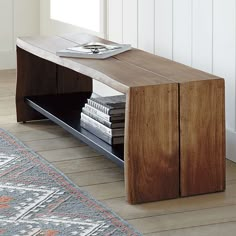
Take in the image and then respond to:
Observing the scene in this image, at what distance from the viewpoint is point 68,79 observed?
154 inches

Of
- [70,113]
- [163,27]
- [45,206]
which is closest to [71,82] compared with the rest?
[70,113]

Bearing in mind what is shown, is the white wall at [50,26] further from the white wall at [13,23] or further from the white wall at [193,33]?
the white wall at [193,33]

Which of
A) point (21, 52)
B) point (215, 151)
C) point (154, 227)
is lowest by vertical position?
point (154, 227)

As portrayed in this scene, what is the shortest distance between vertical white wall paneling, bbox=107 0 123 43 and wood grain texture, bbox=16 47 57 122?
1.34 feet

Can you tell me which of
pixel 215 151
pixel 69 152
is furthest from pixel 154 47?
pixel 215 151

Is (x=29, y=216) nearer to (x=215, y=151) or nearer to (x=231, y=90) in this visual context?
(x=215, y=151)

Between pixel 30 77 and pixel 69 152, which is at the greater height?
pixel 30 77

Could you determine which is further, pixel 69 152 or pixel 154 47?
pixel 154 47

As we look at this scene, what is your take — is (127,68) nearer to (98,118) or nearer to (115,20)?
(98,118)

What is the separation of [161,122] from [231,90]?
584mm

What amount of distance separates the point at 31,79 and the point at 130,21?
0.59 metres

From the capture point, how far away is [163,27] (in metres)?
3.55

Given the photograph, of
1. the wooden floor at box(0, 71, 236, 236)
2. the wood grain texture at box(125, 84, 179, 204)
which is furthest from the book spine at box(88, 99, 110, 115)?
the wood grain texture at box(125, 84, 179, 204)

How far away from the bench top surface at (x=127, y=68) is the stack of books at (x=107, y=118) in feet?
0.56
